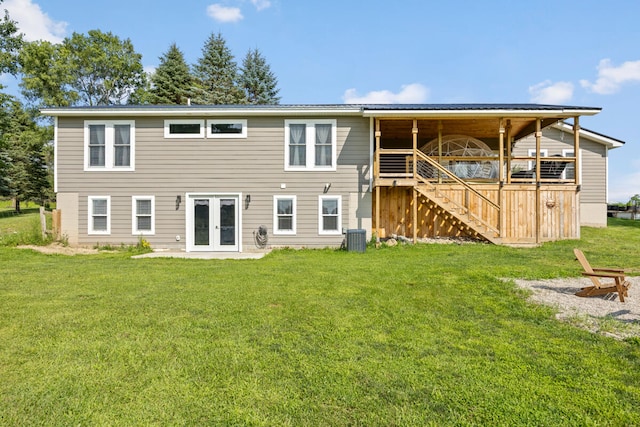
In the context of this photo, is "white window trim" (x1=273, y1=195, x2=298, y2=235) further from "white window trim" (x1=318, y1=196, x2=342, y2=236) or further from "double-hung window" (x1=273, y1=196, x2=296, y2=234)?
"white window trim" (x1=318, y1=196, x2=342, y2=236)

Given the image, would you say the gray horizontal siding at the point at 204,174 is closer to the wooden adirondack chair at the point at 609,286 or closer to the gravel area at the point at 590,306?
the gravel area at the point at 590,306

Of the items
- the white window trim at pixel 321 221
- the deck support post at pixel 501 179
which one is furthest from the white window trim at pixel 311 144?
the deck support post at pixel 501 179

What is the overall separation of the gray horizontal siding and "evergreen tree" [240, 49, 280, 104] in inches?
1099

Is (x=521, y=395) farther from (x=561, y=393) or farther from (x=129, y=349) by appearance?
(x=129, y=349)

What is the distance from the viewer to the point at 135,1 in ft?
47.2

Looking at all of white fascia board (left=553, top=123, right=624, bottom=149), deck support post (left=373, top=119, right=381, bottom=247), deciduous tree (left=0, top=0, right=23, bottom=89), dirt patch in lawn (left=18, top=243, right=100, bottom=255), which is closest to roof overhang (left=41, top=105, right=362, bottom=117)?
deck support post (left=373, top=119, right=381, bottom=247)

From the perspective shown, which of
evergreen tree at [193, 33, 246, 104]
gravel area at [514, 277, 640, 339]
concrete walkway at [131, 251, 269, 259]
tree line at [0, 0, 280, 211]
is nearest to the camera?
gravel area at [514, 277, 640, 339]

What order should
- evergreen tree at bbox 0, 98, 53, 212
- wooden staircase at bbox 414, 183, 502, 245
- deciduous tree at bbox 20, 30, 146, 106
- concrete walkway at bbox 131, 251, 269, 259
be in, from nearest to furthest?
concrete walkway at bbox 131, 251, 269, 259 < wooden staircase at bbox 414, 183, 502, 245 < evergreen tree at bbox 0, 98, 53, 212 < deciduous tree at bbox 20, 30, 146, 106

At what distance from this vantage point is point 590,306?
548 cm

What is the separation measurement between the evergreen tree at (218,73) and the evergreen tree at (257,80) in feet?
3.96

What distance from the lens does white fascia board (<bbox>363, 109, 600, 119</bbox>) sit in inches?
486

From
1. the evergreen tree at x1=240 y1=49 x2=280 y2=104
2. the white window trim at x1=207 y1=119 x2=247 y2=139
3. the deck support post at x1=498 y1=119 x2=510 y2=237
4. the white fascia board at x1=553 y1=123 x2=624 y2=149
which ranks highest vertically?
the evergreen tree at x1=240 y1=49 x2=280 y2=104

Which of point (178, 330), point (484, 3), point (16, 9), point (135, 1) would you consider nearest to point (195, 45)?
point (16, 9)

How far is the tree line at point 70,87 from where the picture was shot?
3086 cm
